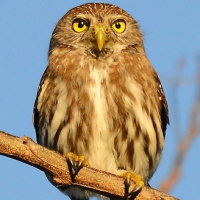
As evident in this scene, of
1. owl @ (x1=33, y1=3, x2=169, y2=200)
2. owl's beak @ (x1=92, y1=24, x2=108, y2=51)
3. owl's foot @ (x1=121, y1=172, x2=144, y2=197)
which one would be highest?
owl's beak @ (x1=92, y1=24, x2=108, y2=51)

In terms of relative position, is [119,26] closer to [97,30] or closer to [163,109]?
[97,30]

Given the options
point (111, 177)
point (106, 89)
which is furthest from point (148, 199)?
point (106, 89)

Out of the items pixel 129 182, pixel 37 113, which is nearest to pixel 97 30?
pixel 37 113

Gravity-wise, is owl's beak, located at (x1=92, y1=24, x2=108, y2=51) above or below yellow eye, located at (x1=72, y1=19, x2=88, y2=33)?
below

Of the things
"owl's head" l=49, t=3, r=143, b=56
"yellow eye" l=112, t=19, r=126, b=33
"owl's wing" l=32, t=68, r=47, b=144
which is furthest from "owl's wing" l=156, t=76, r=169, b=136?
"owl's wing" l=32, t=68, r=47, b=144

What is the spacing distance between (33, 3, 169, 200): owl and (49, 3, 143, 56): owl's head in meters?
0.01

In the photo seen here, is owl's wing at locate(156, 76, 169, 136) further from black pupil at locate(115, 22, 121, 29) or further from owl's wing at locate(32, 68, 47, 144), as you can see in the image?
owl's wing at locate(32, 68, 47, 144)

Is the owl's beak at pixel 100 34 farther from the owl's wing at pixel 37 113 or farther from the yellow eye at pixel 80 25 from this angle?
the owl's wing at pixel 37 113

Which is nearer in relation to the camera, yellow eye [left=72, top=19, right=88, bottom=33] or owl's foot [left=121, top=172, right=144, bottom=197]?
owl's foot [left=121, top=172, right=144, bottom=197]

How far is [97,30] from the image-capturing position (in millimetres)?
5633

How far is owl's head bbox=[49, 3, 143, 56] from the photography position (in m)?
5.65

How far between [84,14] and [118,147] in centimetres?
164

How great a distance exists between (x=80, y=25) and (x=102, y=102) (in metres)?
1.24

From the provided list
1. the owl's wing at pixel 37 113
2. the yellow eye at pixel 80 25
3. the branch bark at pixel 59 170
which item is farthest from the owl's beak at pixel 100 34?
the branch bark at pixel 59 170
